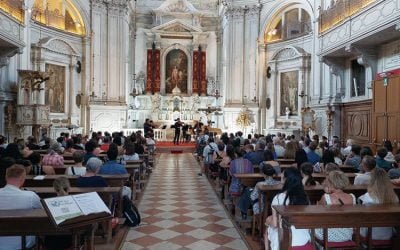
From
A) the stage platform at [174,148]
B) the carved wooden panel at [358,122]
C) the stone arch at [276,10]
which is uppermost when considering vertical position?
the stone arch at [276,10]

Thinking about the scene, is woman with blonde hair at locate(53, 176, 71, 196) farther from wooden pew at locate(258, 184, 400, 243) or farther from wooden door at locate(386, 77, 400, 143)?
wooden door at locate(386, 77, 400, 143)

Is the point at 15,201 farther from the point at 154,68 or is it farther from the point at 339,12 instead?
the point at 154,68

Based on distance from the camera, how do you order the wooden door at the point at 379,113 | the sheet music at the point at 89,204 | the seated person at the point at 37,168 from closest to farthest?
the sheet music at the point at 89,204
the seated person at the point at 37,168
the wooden door at the point at 379,113

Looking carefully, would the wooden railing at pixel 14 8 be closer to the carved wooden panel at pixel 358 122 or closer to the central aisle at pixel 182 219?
the central aisle at pixel 182 219

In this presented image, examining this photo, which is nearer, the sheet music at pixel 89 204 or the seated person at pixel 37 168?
the sheet music at pixel 89 204

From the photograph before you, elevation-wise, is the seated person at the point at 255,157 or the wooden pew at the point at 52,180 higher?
the seated person at the point at 255,157

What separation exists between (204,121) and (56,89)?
9.64m

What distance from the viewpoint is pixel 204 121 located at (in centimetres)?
2469

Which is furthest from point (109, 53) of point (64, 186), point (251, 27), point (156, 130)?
point (64, 186)

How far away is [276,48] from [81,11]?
1078 centimetres

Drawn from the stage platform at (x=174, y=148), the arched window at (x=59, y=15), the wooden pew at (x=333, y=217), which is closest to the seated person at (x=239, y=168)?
the wooden pew at (x=333, y=217)

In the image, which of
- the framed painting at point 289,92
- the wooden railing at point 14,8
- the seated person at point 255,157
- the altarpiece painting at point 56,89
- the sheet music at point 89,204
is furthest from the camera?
the framed painting at point 289,92

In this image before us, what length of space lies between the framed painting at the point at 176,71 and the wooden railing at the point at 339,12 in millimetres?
11899

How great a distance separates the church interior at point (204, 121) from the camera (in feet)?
12.7
